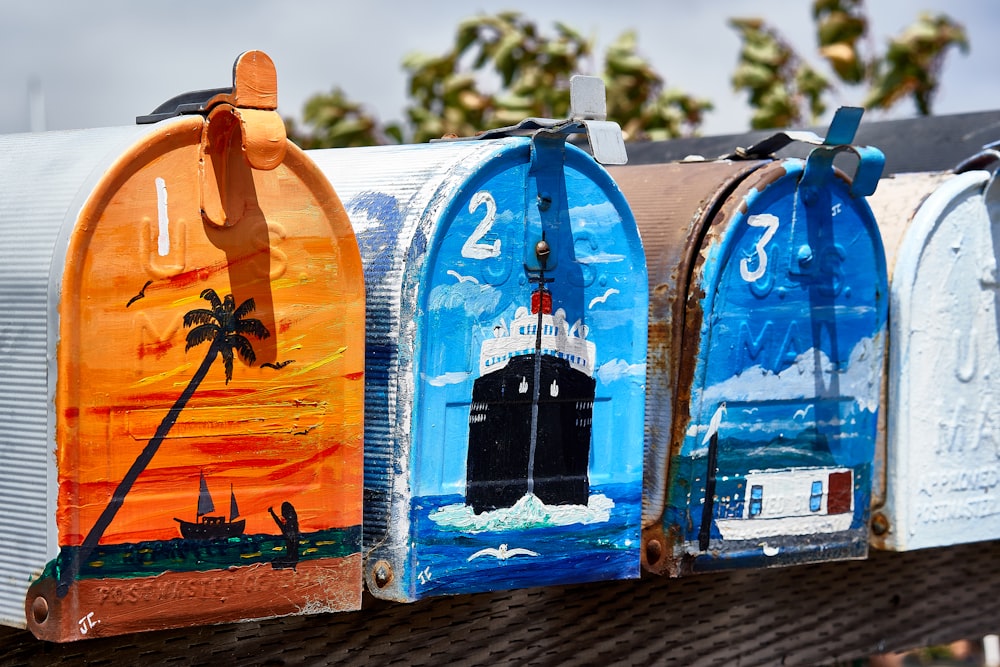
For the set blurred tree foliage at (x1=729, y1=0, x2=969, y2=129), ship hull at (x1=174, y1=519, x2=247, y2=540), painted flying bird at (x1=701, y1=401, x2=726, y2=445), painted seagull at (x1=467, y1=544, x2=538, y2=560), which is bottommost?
painted seagull at (x1=467, y1=544, x2=538, y2=560)

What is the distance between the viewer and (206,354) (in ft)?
6.21

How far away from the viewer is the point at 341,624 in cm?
242

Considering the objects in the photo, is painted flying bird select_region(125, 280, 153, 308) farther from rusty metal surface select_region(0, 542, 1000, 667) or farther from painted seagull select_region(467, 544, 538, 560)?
painted seagull select_region(467, 544, 538, 560)

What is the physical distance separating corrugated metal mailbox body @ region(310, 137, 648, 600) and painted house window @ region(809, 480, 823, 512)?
474mm

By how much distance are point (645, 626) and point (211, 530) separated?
127cm

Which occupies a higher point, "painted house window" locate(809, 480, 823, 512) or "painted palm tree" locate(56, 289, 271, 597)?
"painted palm tree" locate(56, 289, 271, 597)

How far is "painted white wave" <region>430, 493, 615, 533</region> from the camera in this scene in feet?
7.27

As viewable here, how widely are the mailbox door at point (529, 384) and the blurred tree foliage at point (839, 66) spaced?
462 centimetres

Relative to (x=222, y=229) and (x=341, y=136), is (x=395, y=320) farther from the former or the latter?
(x=341, y=136)

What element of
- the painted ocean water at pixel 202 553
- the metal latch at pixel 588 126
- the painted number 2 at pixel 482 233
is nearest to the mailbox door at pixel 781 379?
the metal latch at pixel 588 126

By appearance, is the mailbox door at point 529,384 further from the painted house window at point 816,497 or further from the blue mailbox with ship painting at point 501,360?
the painted house window at point 816,497

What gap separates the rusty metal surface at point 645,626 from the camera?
227 cm

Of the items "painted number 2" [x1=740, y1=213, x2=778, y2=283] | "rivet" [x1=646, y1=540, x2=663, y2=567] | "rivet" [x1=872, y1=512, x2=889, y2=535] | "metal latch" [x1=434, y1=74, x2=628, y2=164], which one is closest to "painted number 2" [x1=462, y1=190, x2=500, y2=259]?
"metal latch" [x1=434, y1=74, x2=628, y2=164]

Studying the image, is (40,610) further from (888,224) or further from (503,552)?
(888,224)
